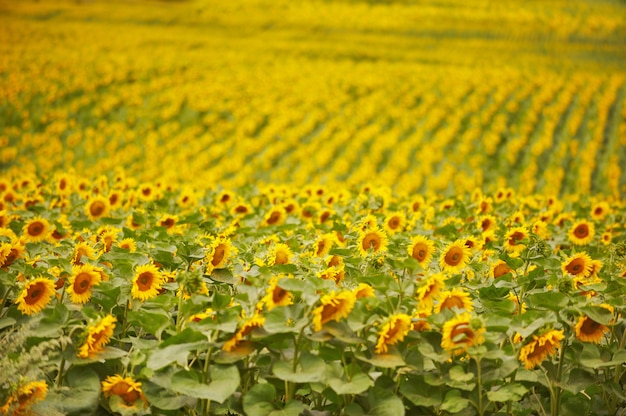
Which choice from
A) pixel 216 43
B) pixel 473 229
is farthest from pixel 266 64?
pixel 473 229

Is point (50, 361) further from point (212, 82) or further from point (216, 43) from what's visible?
point (216, 43)

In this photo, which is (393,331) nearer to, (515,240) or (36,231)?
(515,240)

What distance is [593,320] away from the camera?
7.08ft

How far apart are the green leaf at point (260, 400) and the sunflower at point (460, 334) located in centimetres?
57

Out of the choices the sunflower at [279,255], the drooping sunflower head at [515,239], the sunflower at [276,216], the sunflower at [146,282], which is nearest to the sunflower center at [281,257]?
the sunflower at [279,255]

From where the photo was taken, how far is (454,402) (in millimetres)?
1987

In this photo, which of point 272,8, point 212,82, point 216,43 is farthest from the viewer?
point 272,8

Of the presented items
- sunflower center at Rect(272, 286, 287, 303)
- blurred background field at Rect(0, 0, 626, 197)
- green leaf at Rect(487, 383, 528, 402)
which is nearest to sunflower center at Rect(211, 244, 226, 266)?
sunflower center at Rect(272, 286, 287, 303)

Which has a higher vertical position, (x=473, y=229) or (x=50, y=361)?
(x=50, y=361)

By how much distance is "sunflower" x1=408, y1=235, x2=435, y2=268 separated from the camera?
2697mm

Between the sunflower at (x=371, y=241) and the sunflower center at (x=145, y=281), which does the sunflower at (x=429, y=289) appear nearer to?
the sunflower at (x=371, y=241)

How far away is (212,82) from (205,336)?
56.6ft

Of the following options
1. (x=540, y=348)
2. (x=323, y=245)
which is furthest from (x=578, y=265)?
(x=323, y=245)

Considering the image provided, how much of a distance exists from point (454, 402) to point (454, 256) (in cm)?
90
